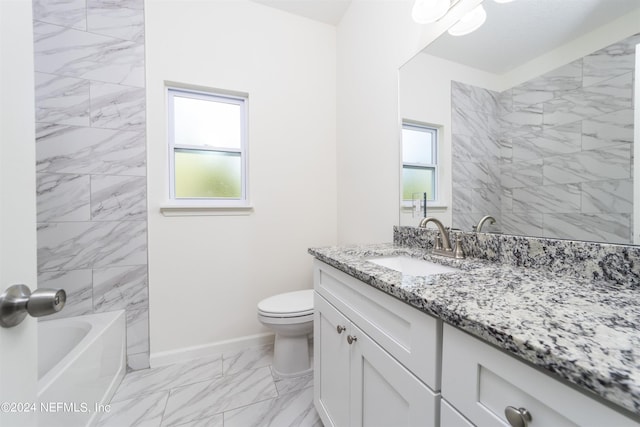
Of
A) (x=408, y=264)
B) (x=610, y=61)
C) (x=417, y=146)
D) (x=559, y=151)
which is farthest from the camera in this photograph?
(x=417, y=146)

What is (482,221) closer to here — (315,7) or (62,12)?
(315,7)

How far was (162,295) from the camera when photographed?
169 centimetres

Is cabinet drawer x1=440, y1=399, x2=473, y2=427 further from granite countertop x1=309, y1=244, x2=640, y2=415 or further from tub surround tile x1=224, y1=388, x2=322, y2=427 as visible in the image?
tub surround tile x1=224, y1=388, x2=322, y2=427

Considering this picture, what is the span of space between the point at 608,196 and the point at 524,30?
64 cm

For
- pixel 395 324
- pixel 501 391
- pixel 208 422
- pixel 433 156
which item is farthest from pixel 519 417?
pixel 208 422

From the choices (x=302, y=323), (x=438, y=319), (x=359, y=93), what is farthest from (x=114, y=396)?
(x=359, y=93)

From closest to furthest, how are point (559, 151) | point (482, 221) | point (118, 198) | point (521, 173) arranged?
point (559, 151), point (521, 173), point (482, 221), point (118, 198)

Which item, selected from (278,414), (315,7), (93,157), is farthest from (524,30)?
(93,157)

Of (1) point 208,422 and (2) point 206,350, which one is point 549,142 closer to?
(1) point 208,422

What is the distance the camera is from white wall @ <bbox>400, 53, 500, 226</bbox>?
1.16 metres

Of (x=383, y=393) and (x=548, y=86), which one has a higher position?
(x=548, y=86)

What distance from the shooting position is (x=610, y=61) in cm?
66

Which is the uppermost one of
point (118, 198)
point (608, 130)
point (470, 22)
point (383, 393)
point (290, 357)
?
point (470, 22)

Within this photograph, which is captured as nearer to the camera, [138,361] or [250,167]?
[138,361]
